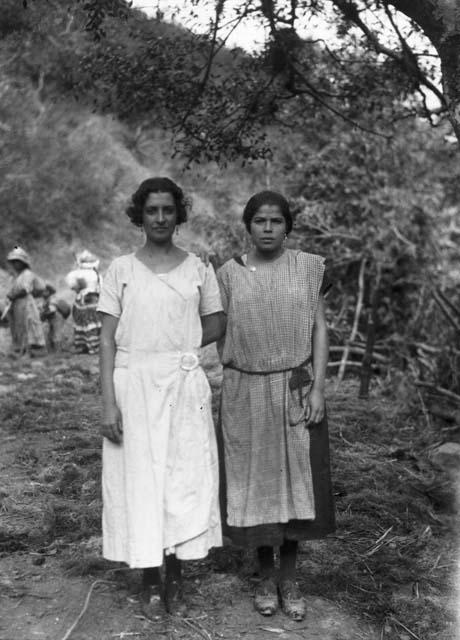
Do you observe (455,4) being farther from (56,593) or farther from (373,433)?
(373,433)

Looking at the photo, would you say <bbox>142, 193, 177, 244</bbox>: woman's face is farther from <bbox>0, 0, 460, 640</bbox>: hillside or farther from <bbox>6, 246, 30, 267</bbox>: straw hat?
<bbox>6, 246, 30, 267</bbox>: straw hat

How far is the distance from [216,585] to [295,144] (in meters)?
10.9

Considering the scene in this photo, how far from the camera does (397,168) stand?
12102mm

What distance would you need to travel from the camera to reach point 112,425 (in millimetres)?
2947

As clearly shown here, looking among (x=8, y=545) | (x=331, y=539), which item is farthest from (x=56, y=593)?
(x=331, y=539)

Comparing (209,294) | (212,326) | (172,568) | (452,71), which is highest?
(452,71)

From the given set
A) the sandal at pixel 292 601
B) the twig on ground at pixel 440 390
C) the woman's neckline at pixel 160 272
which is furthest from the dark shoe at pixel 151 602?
the twig on ground at pixel 440 390

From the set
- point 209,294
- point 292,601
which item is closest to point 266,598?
point 292,601

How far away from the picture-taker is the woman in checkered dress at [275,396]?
10.3 ft

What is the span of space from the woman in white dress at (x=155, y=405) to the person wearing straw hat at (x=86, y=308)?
28.5ft

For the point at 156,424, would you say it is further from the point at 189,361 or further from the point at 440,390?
the point at 440,390

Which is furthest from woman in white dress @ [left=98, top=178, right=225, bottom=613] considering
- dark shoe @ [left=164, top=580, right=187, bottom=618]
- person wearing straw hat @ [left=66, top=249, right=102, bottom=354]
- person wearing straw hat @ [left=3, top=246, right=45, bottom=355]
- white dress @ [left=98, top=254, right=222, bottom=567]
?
person wearing straw hat @ [left=66, top=249, right=102, bottom=354]

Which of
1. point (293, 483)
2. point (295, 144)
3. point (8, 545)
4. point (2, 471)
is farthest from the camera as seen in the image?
point (295, 144)

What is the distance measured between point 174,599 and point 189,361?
1006mm
